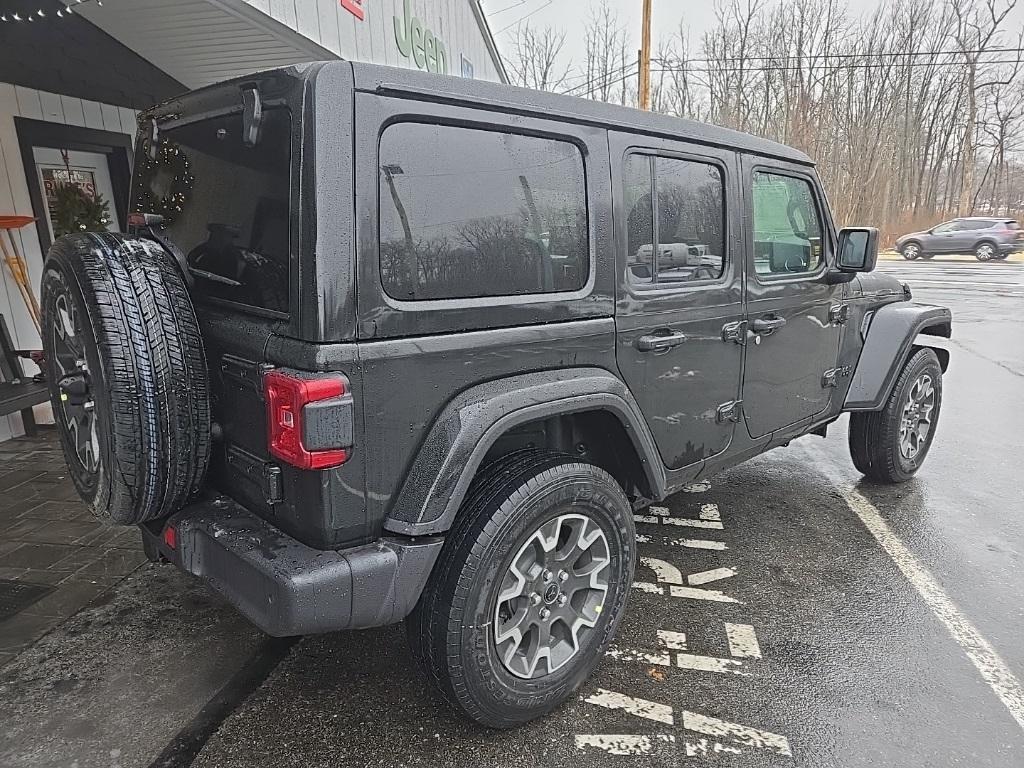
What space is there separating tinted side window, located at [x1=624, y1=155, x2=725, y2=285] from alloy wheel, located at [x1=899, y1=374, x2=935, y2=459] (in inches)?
87.0

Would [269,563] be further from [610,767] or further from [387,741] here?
[610,767]

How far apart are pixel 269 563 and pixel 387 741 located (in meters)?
0.84

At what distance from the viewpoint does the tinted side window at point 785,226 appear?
11.0ft

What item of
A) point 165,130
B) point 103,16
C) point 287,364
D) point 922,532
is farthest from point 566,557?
point 103,16

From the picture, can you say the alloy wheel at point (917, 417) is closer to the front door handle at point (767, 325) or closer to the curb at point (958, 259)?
the front door handle at point (767, 325)

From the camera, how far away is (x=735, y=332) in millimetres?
3123

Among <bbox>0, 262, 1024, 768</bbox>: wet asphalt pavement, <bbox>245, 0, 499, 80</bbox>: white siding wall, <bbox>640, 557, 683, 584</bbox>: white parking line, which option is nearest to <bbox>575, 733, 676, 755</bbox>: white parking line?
<bbox>0, 262, 1024, 768</bbox>: wet asphalt pavement

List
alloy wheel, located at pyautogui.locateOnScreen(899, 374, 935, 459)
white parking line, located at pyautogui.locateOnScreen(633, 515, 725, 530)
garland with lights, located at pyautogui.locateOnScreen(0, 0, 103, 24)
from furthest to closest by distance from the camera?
garland with lights, located at pyautogui.locateOnScreen(0, 0, 103, 24)
alloy wheel, located at pyautogui.locateOnScreen(899, 374, 935, 459)
white parking line, located at pyautogui.locateOnScreen(633, 515, 725, 530)

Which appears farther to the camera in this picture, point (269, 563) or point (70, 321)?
point (70, 321)

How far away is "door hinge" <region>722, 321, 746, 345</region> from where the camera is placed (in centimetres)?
308

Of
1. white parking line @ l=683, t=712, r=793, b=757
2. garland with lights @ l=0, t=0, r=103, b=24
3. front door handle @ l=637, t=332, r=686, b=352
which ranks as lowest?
white parking line @ l=683, t=712, r=793, b=757

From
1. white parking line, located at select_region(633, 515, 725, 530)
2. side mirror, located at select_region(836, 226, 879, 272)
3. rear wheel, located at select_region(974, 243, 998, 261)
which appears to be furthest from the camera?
rear wheel, located at select_region(974, 243, 998, 261)

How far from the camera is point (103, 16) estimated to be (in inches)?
194

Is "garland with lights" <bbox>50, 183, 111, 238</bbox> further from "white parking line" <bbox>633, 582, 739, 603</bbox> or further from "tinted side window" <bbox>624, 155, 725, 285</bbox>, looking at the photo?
"white parking line" <bbox>633, 582, 739, 603</bbox>
